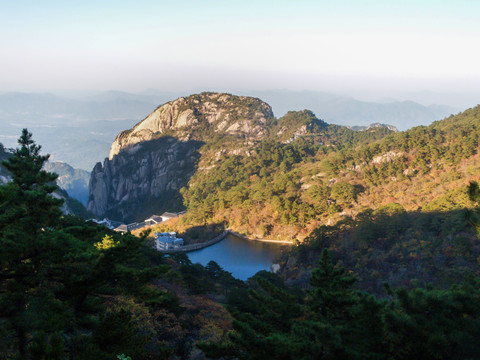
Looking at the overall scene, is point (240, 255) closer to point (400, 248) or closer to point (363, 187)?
point (363, 187)

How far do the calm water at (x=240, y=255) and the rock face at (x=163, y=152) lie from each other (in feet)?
94.6

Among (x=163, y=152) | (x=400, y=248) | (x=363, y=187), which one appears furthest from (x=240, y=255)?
(x=163, y=152)

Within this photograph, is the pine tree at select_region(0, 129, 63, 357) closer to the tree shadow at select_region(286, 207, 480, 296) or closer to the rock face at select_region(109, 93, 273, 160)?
the tree shadow at select_region(286, 207, 480, 296)

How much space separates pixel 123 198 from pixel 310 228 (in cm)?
5601

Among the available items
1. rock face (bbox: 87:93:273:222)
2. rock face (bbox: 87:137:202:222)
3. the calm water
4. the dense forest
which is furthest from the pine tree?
rock face (bbox: 87:137:202:222)

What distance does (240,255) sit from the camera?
34.1 meters

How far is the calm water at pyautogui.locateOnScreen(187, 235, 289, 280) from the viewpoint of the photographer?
1229 inches

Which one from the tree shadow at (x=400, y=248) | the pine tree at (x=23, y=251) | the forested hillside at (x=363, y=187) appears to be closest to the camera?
the pine tree at (x=23, y=251)

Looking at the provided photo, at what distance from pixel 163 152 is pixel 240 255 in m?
49.5

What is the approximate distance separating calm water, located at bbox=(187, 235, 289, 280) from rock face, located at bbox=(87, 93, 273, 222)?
2883 cm

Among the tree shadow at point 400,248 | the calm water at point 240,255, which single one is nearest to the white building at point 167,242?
the calm water at point 240,255

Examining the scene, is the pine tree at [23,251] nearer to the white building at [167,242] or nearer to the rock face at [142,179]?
the white building at [167,242]

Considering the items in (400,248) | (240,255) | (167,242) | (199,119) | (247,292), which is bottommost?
(167,242)

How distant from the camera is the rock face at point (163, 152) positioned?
74250mm
